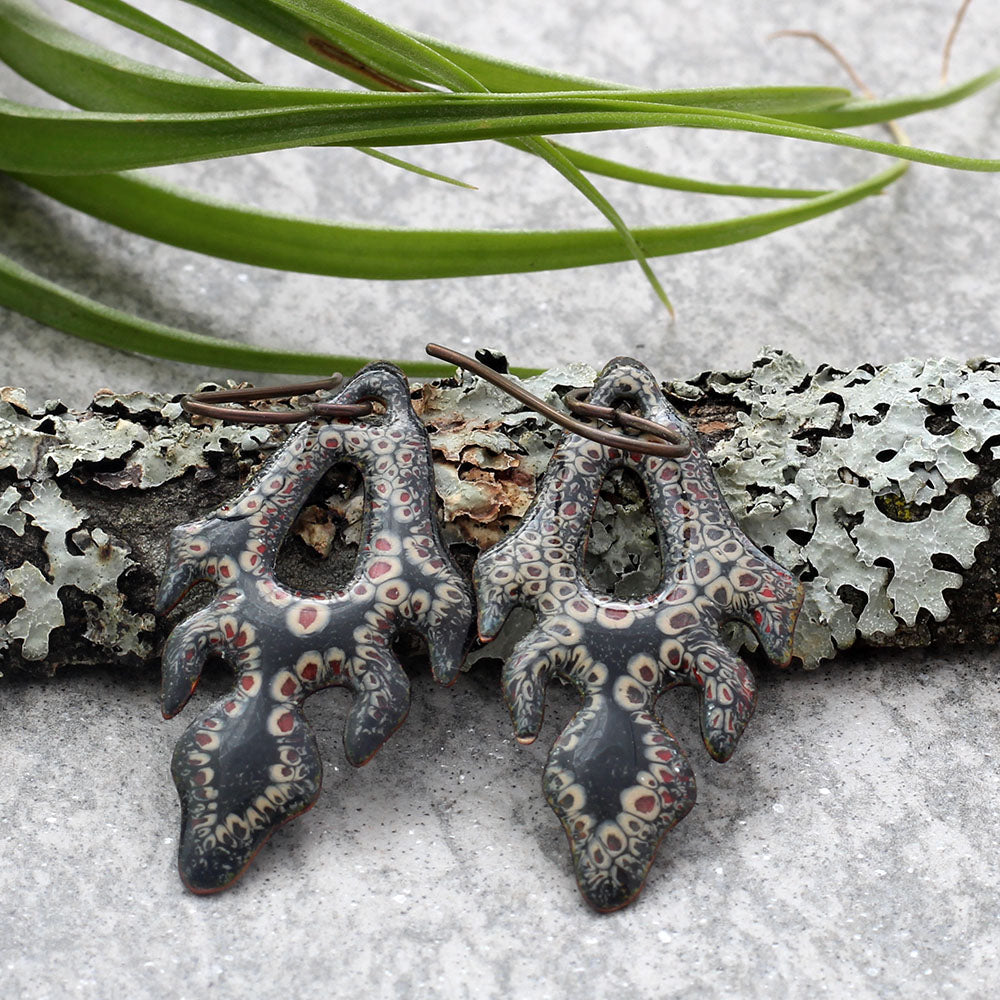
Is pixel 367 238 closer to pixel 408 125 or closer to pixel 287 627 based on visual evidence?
pixel 408 125

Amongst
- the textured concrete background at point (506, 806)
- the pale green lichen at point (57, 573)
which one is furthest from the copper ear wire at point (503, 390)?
the textured concrete background at point (506, 806)

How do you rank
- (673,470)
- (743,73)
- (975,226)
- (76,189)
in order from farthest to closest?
(743,73) → (975,226) → (76,189) → (673,470)

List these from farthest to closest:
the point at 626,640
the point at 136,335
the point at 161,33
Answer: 1. the point at 136,335
2. the point at 161,33
3. the point at 626,640

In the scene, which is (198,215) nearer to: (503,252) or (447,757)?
(503,252)

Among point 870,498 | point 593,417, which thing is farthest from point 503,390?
point 870,498

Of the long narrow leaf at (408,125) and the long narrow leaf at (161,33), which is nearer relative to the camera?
the long narrow leaf at (408,125)

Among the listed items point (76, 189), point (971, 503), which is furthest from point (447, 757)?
point (76, 189)

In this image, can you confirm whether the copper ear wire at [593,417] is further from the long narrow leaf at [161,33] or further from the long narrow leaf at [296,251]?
the long narrow leaf at [161,33]
